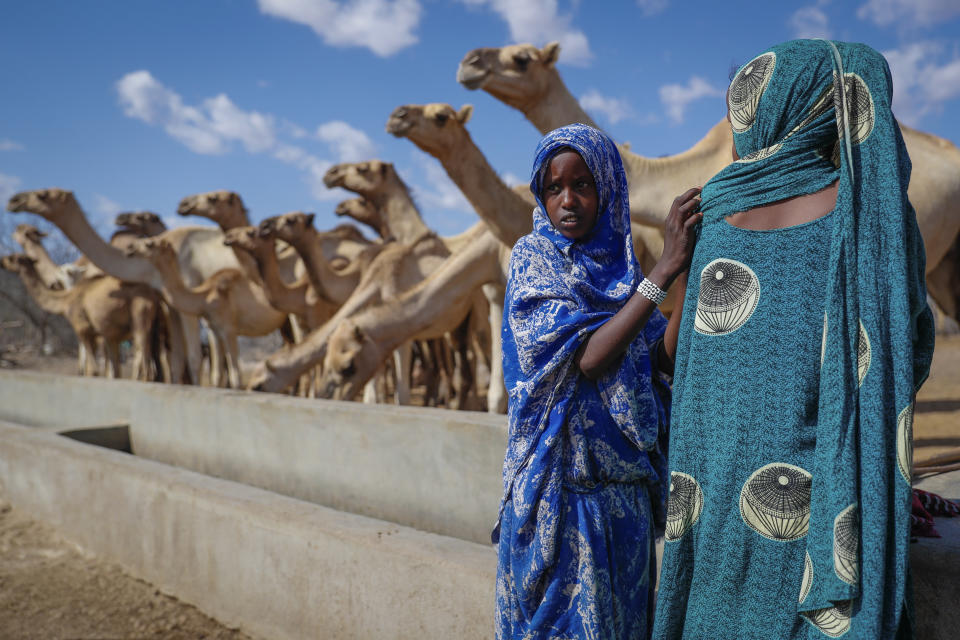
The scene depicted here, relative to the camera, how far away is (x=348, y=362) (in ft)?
24.1

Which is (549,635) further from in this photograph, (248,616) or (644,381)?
(248,616)

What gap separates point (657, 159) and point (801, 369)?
5.49m

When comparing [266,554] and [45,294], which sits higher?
[45,294]

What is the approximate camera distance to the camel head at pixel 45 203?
1259 centimetres

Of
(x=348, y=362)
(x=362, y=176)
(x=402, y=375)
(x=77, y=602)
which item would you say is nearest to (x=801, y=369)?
(x=77, y=602)

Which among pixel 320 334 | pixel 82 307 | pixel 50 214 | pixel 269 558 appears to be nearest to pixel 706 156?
pixel 320 334

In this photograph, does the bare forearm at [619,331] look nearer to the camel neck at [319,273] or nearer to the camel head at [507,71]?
the camel head at [507,71]

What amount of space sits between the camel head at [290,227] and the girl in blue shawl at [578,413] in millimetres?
8753

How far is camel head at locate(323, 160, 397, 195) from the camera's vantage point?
12258 mm

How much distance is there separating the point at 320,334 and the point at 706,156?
4612 mm

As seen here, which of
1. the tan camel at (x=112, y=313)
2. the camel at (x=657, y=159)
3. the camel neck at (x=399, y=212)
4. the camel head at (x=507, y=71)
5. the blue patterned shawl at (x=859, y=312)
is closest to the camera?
the blue patterned shawl at (x=859, y=312)

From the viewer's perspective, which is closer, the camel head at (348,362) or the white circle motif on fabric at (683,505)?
the white circle motif on fabric at (683,505)

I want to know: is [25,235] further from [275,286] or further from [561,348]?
[561,348]

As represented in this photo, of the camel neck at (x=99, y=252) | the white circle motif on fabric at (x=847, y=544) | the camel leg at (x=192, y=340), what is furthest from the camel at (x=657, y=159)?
the camel leg at (x=192, y=340)
